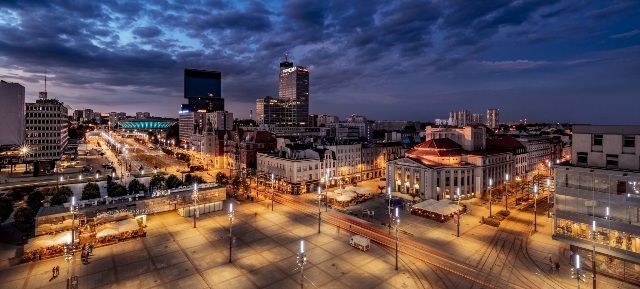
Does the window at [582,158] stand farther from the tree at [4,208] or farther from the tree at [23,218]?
the tree at [4,208]

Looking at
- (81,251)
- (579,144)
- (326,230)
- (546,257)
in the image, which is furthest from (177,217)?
(579,144)

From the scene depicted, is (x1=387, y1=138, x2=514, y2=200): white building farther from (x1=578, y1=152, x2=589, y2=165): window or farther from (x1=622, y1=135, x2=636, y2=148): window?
(x1=622, y1=135, x2=636, y2=148): window

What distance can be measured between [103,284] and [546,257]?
63.1m

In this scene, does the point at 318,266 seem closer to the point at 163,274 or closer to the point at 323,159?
the point at 163,274

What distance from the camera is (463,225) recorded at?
213 feet

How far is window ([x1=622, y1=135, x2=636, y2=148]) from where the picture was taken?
135 feet

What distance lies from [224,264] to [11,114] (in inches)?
4794

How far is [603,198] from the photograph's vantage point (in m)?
42.1

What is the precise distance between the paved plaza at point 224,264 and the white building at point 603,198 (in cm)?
2497

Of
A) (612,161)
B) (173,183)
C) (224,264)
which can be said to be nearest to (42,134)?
(173,183)

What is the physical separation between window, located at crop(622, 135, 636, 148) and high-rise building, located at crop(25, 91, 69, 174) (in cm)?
16193

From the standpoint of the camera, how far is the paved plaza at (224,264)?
4088 cm

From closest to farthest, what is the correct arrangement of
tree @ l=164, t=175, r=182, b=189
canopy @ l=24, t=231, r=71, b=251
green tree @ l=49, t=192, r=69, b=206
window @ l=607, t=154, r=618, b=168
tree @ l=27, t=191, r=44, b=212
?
window @ l=607, t=154, r=618, b=168
canopy @ l=24, t=231, r=71, b=251
tree @ l=27, t=191, r=44, b=212
green tree @ l=49, t=192, r=69, b=206
tree @ l=164, t=175, r=182, b=189

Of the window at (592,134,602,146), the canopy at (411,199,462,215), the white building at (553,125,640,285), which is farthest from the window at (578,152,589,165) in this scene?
the canopy at (411,199,462,215)
